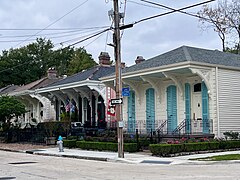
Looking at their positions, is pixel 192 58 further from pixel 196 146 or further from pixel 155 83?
pixel 196 146

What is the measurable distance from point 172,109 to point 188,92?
5.78 feet

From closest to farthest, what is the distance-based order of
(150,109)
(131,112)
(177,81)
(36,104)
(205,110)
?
(205,110), (177,81), (150,109), (131,112), (36,104)

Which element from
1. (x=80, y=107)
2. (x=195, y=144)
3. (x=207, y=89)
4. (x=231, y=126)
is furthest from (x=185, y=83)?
(x=80, y=107)

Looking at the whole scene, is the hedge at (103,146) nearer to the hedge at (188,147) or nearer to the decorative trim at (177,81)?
the hedge at (188,147)

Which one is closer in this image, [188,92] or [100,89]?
[188,92]

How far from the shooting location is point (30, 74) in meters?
77.8

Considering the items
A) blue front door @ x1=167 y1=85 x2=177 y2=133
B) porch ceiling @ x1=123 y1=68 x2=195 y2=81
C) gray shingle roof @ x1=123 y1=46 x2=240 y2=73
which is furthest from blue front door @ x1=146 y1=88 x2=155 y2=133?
gray shingle roof @ x1=123 y1=46 x2=240 y2=73

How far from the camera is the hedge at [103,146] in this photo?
24.0 metres

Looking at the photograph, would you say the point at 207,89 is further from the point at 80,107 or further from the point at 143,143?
the point at 80,107

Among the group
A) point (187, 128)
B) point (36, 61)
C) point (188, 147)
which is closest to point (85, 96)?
point (187, 128)

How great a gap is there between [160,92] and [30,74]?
52.0 meters

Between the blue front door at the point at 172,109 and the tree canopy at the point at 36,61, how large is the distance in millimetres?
41633

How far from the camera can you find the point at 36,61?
80250 mm

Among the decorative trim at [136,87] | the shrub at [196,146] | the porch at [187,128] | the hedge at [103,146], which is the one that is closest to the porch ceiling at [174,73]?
the decorative trim at [136,87]
